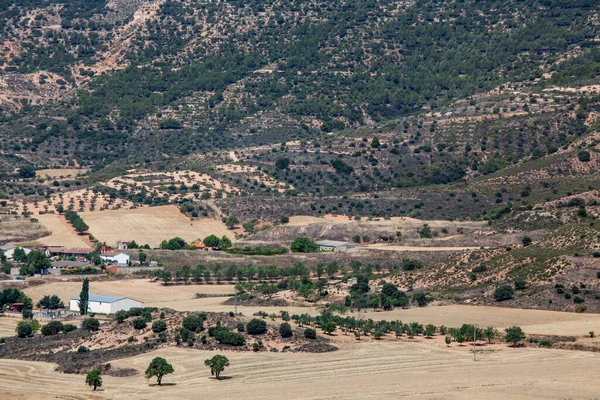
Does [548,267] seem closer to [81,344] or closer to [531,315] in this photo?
[531,315]

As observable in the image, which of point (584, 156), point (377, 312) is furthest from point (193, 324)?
point (584, 156)

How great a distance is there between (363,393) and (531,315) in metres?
32.6

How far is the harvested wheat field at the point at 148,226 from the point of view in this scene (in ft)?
587

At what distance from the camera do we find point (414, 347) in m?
112

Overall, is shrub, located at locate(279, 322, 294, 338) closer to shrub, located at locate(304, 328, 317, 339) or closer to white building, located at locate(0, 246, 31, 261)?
shrub, located at locate(304, 328, 317, 339)

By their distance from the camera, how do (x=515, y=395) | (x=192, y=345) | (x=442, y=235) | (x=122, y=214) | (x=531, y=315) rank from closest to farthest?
1. (x=515, y=395)
2. (x=192, y=345)
3. (x=531, y=315)
4. (x=442, y=235)
5. (x=122, y=214)

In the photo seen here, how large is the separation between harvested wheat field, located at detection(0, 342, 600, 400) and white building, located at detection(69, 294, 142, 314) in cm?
2317

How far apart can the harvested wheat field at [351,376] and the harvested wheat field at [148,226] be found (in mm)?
69818

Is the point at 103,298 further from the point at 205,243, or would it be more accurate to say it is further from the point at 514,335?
the point at 205,243

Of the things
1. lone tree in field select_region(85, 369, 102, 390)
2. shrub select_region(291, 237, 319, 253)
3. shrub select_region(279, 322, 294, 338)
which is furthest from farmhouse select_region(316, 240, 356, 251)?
lone tree in field select_region(85, 369, 102, 390)

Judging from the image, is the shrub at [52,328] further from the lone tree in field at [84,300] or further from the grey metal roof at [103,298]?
the grey metal roof at [103,298]

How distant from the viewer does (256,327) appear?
4449 inches

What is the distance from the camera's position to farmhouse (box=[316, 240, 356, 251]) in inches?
6722

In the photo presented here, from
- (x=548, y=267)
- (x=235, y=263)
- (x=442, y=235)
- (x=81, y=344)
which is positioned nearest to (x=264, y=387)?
(x=81, y=344)
